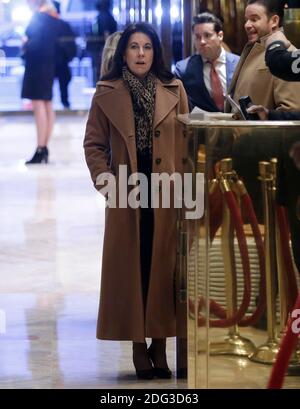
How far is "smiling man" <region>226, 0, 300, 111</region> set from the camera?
17.4 ft

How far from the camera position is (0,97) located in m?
22.9

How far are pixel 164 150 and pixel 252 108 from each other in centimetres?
67

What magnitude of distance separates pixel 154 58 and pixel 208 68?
1544 millimetres

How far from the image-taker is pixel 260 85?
18.0 ft

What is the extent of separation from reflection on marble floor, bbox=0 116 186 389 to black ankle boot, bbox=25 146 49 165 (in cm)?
13

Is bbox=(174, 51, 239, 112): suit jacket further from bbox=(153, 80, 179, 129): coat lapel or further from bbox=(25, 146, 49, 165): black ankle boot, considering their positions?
bbox=(25, 146, 49, 165): black ankle boot

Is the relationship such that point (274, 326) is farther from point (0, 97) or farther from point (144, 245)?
point (0, 97)

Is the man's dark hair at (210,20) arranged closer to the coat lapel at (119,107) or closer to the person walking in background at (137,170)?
the person walking in background at (137,170)

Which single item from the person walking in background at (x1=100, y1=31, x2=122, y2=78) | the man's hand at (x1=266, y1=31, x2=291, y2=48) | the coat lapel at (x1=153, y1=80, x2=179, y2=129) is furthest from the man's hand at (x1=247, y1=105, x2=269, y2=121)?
the person walking in background at (x1=100, y1=31, x2=122, y2=78)

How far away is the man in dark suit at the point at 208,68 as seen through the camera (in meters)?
6.92

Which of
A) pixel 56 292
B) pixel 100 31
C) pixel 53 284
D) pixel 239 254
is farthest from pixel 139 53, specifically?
pixel 100 31

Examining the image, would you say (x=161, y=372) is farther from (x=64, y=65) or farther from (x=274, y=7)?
(x=64, y=65)
